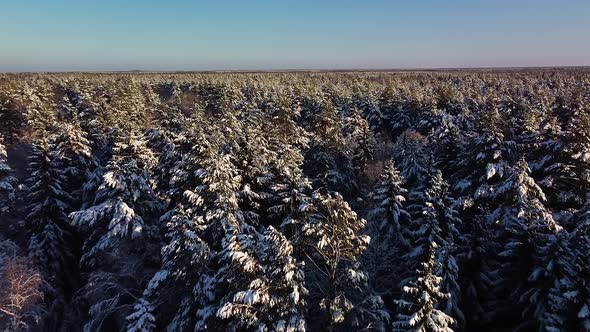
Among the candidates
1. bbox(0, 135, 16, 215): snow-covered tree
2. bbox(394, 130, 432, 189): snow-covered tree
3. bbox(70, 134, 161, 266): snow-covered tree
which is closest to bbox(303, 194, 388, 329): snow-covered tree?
bbox(394, 130, 432, 189): snow-covered tree

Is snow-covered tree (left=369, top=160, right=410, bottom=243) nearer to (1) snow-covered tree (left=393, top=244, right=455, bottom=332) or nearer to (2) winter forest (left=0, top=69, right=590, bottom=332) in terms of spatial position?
(2) winter forest (left=0, top=69, right=590, bottom=332)

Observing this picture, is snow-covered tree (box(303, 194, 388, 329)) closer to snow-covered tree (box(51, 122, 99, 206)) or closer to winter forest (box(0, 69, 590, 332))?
winter forest (box(0, 69, 590, 332))

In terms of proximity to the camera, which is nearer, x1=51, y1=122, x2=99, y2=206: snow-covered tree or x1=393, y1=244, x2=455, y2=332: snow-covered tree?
x1=393, y1=244, x2=455, y2=332: snow-covered tree

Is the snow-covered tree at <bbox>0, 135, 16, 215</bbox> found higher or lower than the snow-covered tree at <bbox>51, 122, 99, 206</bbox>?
lower

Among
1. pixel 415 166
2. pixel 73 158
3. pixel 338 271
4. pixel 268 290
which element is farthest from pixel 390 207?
pixel 73 158

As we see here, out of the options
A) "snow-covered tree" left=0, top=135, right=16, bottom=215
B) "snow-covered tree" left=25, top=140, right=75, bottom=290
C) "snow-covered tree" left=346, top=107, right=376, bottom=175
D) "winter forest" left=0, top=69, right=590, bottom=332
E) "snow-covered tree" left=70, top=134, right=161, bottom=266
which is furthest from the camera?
"snow-covered tree" left=346, top=107, right=376, bottom=175

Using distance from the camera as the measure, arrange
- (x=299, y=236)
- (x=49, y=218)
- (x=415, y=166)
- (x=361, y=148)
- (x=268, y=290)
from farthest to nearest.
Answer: (x=361, y=148), (x=49, y=218), (x=415, y=166), (x=299, y=236), (x=268, y=290)

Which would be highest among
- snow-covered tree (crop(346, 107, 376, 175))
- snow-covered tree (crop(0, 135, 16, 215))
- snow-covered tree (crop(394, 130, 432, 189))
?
snow-covered tree (crop(394, 130, 432, 189))

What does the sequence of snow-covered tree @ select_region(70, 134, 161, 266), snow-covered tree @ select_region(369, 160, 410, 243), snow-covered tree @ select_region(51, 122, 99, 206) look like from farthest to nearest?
snow-covered tree @ select_region(51, 122, 99, 206)
snow-covered tree @ select_region(70, 134, 161, 266)
snow-covered tree @ select_region(369, 160, 410, 243)

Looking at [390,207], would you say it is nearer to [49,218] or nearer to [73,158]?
[49,218]
